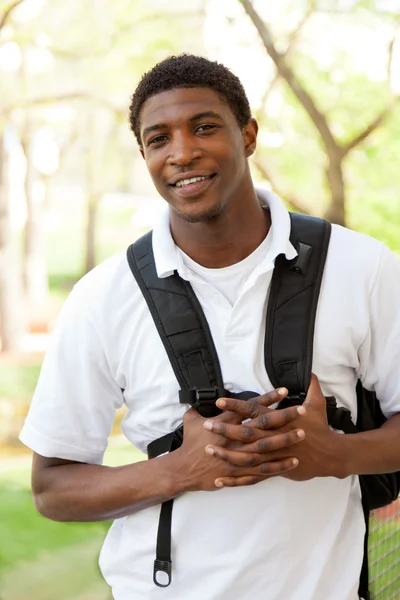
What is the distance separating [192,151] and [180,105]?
0.09m

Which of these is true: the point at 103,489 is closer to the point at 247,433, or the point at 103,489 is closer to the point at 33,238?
the point at 247,433

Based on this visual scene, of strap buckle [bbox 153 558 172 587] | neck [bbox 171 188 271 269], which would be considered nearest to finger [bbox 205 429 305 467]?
strap buckle [bbox 153 558 172 587]

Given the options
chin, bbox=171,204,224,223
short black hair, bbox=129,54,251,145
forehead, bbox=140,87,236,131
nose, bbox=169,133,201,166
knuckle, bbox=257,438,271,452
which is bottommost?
knuckle, bbox=257,438,271,452

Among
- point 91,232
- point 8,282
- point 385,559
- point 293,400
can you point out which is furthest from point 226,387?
point 8,282

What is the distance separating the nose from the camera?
4.14ft

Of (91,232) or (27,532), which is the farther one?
(91,232)

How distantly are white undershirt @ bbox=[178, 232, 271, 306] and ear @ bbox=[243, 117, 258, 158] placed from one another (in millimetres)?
211

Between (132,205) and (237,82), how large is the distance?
2539 mm

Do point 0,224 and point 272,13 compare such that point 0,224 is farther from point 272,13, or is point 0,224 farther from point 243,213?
point 243,213

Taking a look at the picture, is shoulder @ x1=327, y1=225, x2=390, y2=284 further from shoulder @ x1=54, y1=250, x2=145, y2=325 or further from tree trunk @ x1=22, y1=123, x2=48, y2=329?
tree trunk @ x1=22, y1=123, x2=48, y2=329

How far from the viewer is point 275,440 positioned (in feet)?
3.75

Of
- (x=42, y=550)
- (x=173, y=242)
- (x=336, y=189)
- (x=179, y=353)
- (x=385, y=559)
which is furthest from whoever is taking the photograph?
(x=336, y=189)

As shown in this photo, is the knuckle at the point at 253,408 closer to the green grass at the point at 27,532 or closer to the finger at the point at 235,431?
the finger at the point at 235,431

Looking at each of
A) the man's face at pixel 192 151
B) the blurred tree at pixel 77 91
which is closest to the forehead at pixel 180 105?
the man's face at pixel 192 151
